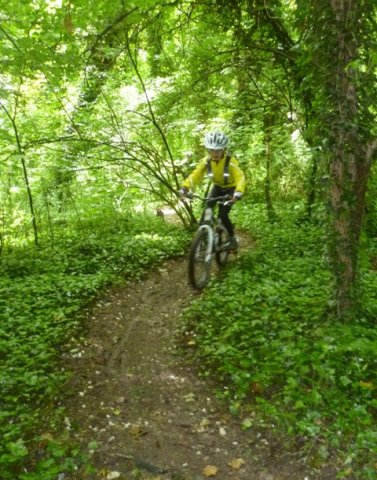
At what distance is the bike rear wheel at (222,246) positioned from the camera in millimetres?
8109

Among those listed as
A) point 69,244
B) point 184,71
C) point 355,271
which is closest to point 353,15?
point 355,271

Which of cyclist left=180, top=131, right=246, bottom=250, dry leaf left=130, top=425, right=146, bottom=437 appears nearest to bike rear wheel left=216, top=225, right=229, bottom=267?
cyclist left=180, top=131, right=246, bottom=250

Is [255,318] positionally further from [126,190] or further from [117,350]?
[126,190]

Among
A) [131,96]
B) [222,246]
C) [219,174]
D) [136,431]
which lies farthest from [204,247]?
[131,96]

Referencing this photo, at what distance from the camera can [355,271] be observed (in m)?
5.16

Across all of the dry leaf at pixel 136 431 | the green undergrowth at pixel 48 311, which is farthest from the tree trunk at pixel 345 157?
the green undergrowth at pixel 48 311

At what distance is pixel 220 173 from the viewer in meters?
7.88

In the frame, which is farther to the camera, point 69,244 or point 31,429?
point 69,244

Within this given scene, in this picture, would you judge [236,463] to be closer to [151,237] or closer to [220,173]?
[220,173]

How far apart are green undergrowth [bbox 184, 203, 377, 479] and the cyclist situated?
1520 mm

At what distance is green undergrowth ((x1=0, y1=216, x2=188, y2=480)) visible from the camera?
150 inches

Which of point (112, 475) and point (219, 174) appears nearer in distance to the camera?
point (112, 475)

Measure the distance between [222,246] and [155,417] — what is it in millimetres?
4294

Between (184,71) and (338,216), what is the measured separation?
7.12 metres
